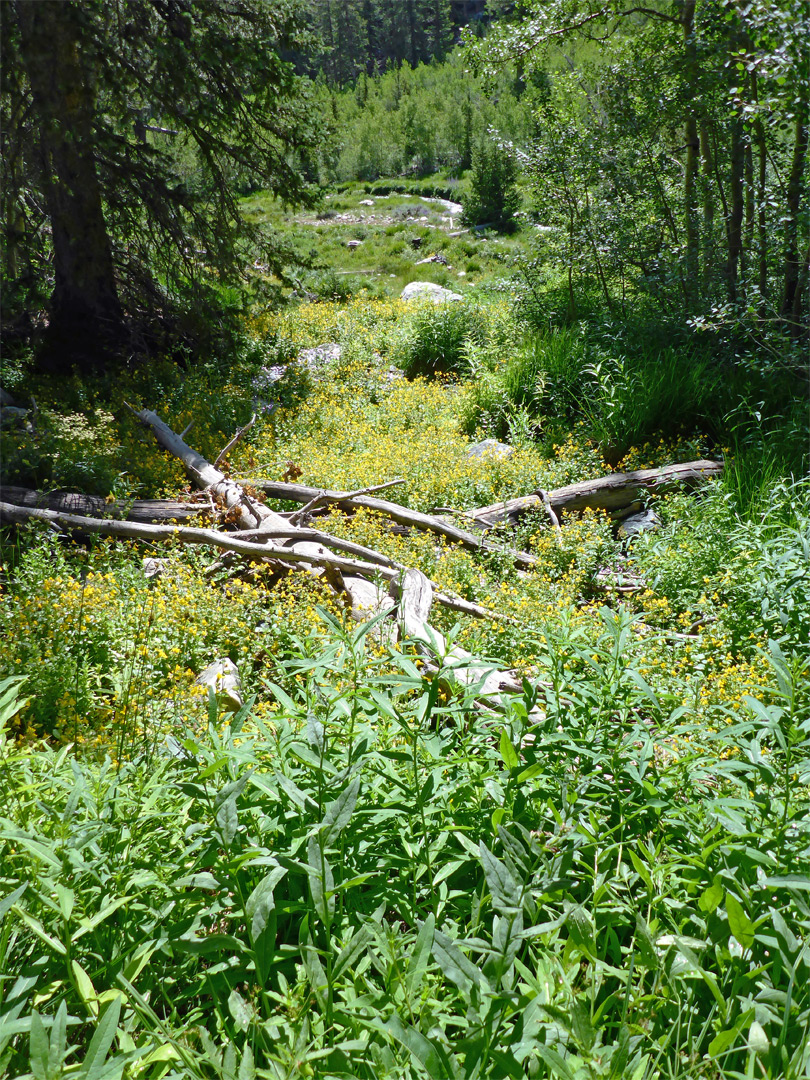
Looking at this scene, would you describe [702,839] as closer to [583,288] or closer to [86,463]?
[86,463]

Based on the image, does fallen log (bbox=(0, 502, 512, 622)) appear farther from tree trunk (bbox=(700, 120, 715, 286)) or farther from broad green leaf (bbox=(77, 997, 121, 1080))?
tree trunk (bbox=(700, 120, 715, 286))

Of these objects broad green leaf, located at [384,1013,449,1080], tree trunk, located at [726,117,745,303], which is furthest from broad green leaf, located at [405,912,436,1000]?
tree trunk, located at [726,117,745,303]

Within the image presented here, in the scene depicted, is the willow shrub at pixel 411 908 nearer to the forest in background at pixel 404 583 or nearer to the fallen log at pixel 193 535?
the forest in background at pixel 404 583

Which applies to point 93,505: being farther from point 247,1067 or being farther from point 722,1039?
point 722,1039

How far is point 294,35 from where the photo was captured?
8852 mm

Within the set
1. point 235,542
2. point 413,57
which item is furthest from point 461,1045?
point 413,57

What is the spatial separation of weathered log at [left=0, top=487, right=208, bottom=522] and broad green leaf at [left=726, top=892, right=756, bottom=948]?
16.3ft

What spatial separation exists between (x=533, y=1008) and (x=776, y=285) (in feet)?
27.8

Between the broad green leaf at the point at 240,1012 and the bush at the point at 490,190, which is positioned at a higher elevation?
the bush at the point at 490,190

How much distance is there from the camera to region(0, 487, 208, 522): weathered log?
5492 millimetres

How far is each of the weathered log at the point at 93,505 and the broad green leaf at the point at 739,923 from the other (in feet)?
16.3

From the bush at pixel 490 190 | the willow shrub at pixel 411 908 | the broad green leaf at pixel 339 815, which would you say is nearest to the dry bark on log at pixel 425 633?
the willow shrub at pixel 411 908

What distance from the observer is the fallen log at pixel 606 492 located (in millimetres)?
6164

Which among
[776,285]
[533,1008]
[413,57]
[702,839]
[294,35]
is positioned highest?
[413,57]
